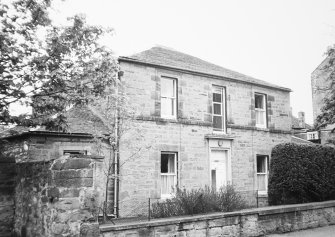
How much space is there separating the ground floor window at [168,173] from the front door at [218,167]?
2092mm

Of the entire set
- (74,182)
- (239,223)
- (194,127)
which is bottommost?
(239,223)

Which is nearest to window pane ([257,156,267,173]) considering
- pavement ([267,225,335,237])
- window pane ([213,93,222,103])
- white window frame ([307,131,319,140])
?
window pane ([213,93,222,103])

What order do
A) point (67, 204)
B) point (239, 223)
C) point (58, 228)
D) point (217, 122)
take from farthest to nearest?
1. point (217, 122)
2. point (239, 223)
3. point (67, 204)
4. point (58, 228)

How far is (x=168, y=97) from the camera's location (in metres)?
15.4

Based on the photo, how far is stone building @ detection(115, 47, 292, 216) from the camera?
14211mm

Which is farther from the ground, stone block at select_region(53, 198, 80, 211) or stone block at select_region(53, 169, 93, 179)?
stone block at select_region(53, 169, 93, 179)

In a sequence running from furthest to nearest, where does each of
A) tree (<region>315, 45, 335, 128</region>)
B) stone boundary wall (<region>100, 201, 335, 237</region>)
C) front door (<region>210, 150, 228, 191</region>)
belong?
front door (<region>210, 150, 228, 191</region>)
tree (<region>315, 45, 335, 128</region>)
stone boundary wall (<region>100, 201, 335, 237</region>)

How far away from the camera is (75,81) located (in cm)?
894

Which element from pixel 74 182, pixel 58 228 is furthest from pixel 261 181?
pixel 58 228

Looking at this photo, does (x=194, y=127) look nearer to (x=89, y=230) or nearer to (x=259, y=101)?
(x=259, y=101)

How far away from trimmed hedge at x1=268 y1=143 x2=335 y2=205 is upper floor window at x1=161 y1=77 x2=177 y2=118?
4.78 meters

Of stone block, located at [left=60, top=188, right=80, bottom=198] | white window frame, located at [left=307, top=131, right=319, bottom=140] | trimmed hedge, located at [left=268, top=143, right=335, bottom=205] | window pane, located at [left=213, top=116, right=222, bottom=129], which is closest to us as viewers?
stone block, located at [left=60, top=188, right=80, bottom=198]

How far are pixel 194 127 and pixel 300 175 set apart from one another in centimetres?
509

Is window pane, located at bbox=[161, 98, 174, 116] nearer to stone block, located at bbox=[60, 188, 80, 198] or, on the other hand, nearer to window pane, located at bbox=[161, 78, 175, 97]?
window pane, located at bbox=[161, 78, 175, 97]
